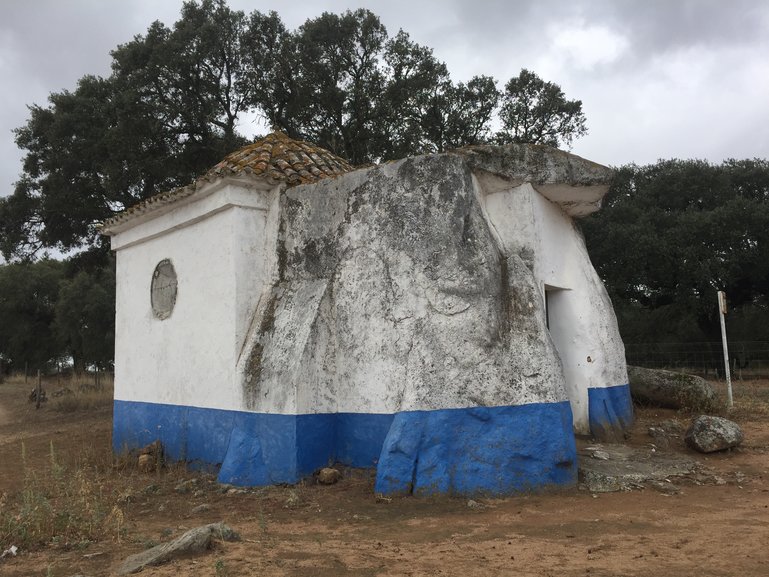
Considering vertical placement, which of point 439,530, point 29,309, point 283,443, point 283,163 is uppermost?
point 29,309

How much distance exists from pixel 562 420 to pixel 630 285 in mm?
15475

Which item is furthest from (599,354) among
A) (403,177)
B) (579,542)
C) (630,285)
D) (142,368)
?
(630,285)

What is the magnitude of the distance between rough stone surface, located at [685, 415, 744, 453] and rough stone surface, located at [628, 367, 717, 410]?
263cm

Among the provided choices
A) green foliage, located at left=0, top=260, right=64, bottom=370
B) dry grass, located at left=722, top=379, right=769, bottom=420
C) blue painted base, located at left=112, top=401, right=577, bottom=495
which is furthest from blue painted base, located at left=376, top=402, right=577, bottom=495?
green foliage, located at left=0, top=260, right=64, bottom=370

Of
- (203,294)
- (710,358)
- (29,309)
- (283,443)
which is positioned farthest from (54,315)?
(283,443)

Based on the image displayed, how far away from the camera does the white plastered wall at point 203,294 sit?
7.82 meters

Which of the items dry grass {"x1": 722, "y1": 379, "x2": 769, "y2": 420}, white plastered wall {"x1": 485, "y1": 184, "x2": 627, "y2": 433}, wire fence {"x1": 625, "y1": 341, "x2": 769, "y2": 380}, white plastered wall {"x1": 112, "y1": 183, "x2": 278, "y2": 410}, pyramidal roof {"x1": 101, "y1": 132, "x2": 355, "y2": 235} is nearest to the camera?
white plastered wall {"x1": 485, "y1": 184, "x2": 627, "y2": 433}

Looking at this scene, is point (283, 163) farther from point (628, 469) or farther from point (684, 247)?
point (684, 247)

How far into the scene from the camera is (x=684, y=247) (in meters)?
19.1

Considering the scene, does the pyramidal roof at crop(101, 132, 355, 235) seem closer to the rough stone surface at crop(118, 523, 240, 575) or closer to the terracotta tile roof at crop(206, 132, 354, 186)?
the terracotta tile roof at crop(206, 132, 354, 186)

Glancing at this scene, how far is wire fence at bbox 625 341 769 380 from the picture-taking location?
764 inches

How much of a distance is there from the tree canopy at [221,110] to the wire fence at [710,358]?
301 inches

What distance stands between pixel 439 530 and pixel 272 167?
502cm

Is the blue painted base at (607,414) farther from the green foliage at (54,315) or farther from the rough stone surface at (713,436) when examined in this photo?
the green foliage at (54,315)
